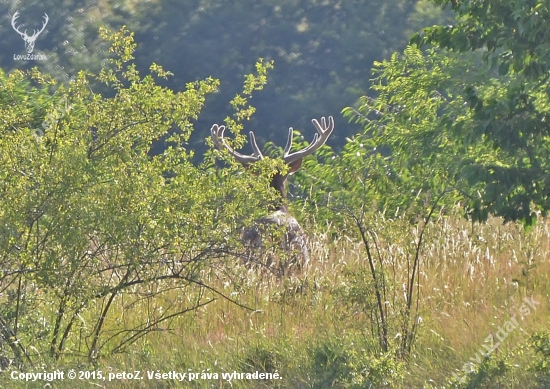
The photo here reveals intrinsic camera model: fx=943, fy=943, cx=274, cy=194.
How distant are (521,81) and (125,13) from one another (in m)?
57.5

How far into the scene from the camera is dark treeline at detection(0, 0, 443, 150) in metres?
53.3

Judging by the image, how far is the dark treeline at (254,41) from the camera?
53312 mm

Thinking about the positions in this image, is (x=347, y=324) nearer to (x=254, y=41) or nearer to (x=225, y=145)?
(x=225, y=145)

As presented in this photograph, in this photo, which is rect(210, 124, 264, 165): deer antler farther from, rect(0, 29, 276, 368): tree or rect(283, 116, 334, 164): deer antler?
rect(283, 116, 334, 164): deer antler

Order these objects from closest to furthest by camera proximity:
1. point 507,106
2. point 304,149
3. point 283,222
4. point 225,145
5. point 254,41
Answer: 1. point 507,106
2. point 225,145
3. point 283,222
4. point 304,149
5. point 254,41

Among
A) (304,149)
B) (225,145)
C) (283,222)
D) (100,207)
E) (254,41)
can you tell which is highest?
(254,41)

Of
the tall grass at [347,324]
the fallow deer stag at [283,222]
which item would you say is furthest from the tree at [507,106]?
the fallow deer stag at [283,222]

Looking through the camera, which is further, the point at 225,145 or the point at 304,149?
the point at 304,149

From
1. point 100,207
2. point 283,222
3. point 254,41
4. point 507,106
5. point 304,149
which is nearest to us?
point 507,106

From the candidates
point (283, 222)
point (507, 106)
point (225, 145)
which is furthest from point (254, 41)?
point (507, 106)

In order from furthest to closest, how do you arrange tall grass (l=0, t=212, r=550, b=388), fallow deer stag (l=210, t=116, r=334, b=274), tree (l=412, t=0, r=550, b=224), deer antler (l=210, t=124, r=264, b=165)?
1. fallow deer stag (l=210, t=116, r=334, b=274)
2. deer antler (l=210, t=124, r=264, b=165)
3. tall grass (l=0, t=212, r=550, b=388)
4. tree (l=412, t=0, r=550, b=224)

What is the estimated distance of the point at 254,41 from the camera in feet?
200

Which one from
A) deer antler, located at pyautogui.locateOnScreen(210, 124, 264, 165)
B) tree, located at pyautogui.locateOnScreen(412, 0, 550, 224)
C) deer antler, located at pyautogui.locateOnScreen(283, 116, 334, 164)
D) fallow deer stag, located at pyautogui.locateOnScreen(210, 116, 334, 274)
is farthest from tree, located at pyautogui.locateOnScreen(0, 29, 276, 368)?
deer antler, located at pyautogui.locateOnScreen(283, 116, 334, 164)

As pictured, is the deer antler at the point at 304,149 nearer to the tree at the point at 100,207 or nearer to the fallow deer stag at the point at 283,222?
the fallow deer stag at the point at 283,222
